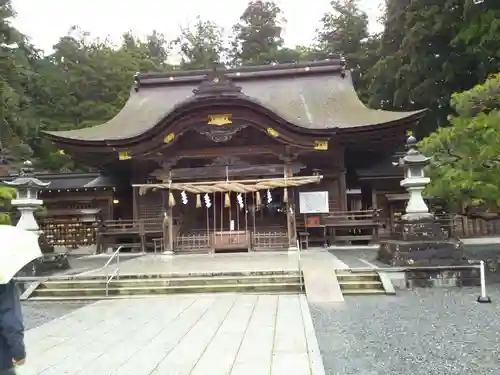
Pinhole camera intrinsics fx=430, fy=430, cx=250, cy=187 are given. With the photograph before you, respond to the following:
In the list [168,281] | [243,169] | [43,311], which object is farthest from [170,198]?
[43,311]

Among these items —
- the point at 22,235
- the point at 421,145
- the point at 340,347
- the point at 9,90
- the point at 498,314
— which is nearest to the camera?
the point at 22,235

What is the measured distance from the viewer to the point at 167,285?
8406 millimetres

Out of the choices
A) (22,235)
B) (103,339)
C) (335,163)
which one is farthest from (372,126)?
(22,235)

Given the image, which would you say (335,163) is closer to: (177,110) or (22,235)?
(177,110)

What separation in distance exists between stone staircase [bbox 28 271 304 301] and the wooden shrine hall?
442 centimetres

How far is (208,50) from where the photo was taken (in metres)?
40.5

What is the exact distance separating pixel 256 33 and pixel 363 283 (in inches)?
1372

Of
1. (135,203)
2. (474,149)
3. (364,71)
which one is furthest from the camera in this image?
(364,71)

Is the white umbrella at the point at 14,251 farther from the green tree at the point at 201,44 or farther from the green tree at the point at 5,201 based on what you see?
the green tree at the point at 201,44

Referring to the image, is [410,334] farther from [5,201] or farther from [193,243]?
[5,201]

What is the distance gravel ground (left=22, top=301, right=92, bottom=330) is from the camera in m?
6.36

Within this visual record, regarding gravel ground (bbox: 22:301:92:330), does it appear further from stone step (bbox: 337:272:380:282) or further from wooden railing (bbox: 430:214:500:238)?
wooden railing (bbox: 430:214:500:238)

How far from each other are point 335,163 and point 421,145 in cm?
559

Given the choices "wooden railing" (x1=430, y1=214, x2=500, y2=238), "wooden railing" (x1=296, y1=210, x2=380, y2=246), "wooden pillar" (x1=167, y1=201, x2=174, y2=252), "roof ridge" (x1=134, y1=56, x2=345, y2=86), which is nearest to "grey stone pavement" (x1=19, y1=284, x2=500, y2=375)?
"wooden pillar" (x1=167, y1=201, x2=174, y2=252)
